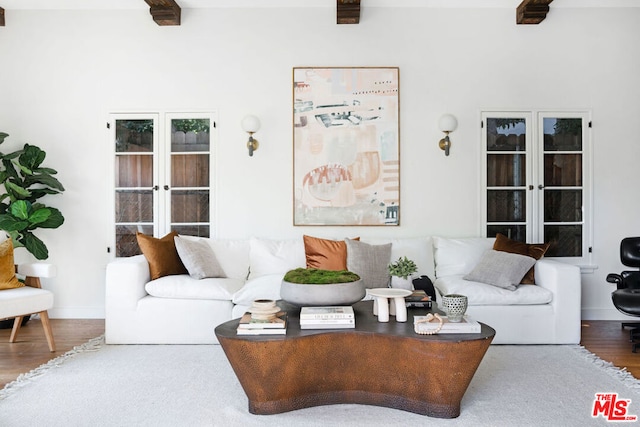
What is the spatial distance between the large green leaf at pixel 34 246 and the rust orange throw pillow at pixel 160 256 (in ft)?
3.32

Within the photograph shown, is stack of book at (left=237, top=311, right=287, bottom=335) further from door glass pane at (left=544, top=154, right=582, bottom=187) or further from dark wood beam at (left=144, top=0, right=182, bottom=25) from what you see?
door glass pane at (left=544, top=154, right=582, bottom=187)

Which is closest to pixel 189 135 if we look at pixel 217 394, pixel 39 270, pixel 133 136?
pixel 133 136

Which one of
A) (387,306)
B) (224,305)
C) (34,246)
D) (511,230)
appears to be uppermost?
(511,230)

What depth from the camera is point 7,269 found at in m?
3.48

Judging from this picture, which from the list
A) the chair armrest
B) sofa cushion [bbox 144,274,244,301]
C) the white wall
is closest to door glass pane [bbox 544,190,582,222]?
the white wall

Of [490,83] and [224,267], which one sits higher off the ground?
[490,83]

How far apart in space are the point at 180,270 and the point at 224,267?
1.27 feet

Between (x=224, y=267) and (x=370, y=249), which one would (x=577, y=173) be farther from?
(x=224, y=267)

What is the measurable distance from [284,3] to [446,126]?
198 cm

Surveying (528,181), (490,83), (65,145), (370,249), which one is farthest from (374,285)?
(65,145)

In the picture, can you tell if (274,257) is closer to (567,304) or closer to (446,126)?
Answer: (446,126)

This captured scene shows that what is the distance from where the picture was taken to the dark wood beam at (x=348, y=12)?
433cm

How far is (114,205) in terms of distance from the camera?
464 cm

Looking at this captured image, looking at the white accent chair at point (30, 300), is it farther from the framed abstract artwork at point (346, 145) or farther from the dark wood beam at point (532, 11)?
the dark wood beam at point (532, 11)
